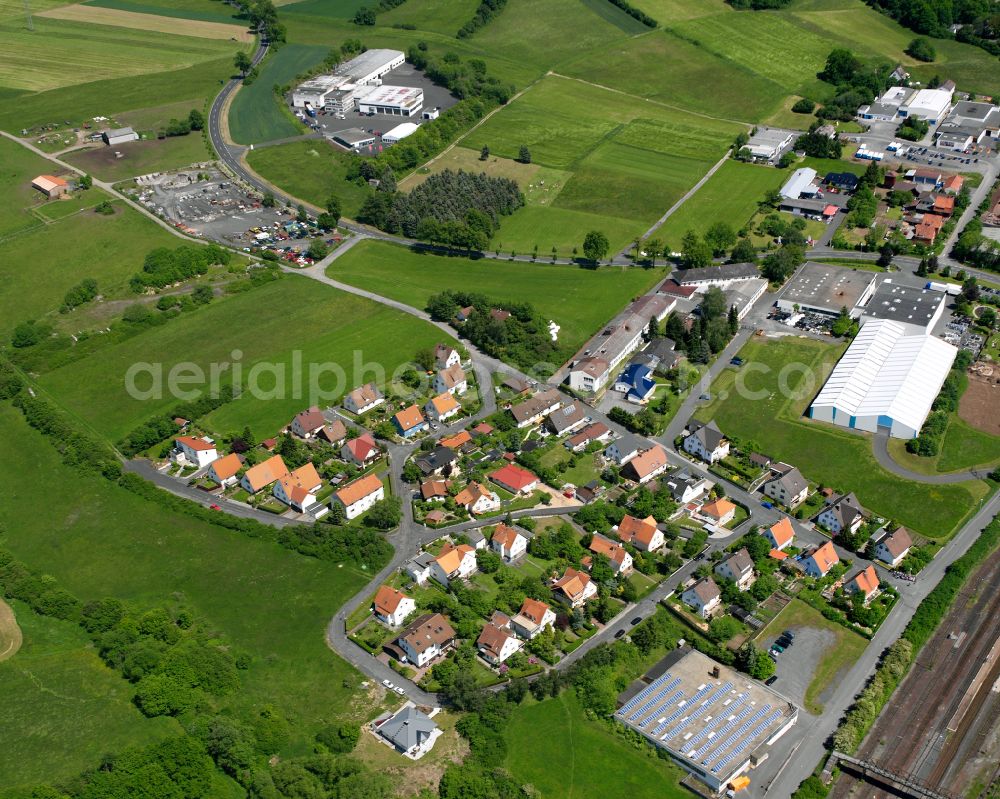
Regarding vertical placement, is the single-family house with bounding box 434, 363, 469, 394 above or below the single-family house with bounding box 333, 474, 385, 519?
A: above

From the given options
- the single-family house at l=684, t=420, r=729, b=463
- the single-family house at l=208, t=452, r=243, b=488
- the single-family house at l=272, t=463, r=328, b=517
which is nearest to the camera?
the single-family house at l=272, t=463, r=328, b=517

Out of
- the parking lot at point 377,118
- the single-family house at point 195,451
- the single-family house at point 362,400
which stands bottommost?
the single-family house at point 195,451

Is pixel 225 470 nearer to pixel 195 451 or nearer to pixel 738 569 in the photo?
pixel 195 451

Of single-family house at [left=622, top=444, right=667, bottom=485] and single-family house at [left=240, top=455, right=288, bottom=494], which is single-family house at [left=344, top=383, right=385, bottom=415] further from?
single-family house at [left=622, top=444, right=667, bottom=485]

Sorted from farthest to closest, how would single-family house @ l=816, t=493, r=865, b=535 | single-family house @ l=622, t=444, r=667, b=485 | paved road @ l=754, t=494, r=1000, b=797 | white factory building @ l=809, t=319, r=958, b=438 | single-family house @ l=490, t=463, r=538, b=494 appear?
white factory building @ l=809, t=319, r=958, b=438
single-family house @ l=622, t=444, r=667, b=485
single-family house @ l=490, t=463, r=538, b=494
single-family house @ l=816, t=493, r=865, b=535
paved road @ l=754, t=494, r=1000, b=797

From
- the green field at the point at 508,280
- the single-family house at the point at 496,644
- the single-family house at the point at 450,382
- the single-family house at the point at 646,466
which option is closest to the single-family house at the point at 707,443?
the single-family house at the point at 646,466

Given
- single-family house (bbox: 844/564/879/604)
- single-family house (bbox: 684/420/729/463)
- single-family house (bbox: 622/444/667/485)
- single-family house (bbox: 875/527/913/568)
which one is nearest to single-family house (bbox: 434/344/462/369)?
single-family house (bbox: 622/444/667/485)

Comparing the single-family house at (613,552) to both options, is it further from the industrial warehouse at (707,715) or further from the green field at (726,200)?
the green field at (726,200)
